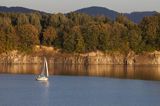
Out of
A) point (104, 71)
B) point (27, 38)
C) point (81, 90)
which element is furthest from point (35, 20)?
point (81, 90)

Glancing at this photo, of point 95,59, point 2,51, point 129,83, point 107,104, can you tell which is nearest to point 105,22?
point 95,59

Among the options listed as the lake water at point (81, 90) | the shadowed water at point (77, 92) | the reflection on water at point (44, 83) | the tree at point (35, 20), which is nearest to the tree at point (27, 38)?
the tree at point (35, 20)

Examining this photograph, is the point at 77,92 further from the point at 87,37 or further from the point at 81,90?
the point at 87,37

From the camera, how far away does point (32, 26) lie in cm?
15150

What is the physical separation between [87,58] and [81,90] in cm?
7245

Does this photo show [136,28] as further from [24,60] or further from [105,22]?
[24,60]

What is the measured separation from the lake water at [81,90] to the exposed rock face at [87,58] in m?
46.1

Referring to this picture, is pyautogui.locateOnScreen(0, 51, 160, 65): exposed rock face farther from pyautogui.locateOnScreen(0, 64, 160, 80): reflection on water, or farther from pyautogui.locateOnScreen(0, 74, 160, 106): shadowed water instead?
pyautogui.locateOnScreen(0, 74, 160, 106): shadowed water

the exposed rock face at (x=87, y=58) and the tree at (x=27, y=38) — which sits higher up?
the tree at (x=27, y=38)

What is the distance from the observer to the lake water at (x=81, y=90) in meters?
61.9

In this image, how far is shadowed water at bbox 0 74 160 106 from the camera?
61.7 m

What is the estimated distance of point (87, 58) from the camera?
14688cm

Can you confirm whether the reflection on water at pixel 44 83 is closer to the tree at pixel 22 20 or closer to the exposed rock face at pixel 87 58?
the exposed rock face at pixel 87 58

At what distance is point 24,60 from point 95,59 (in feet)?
50.0
